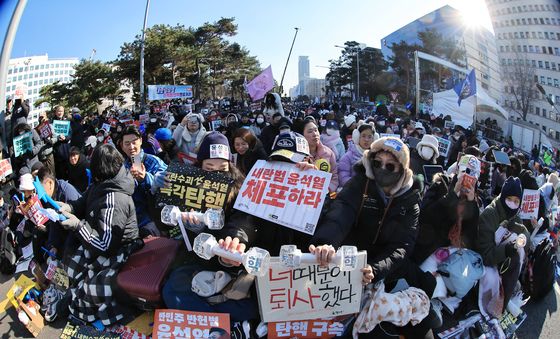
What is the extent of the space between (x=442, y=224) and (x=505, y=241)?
809 mm

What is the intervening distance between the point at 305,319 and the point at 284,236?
0.64 metres

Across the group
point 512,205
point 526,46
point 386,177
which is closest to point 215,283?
point 386,177

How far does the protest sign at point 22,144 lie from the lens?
6.43 metres

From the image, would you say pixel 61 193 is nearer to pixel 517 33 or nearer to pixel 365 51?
pixel 517 33

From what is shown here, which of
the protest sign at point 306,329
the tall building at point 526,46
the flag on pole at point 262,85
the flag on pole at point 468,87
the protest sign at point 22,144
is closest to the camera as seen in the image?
the protest sign at point 306,329

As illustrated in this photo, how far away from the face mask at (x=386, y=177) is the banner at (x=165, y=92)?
70.0ft

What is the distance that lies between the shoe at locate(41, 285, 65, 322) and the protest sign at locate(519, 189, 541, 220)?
514cm

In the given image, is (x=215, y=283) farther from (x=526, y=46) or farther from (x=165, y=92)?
(x=526, y=46)

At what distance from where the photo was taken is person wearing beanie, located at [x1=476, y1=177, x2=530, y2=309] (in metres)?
3.58

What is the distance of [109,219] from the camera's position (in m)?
2.92

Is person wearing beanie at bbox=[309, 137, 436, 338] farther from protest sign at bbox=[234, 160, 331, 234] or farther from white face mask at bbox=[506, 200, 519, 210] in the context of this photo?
white face mask at bbox=[506, 200, 519, 210]

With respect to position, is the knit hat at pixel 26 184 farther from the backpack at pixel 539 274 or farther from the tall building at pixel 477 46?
the tall building at pixel 477 46

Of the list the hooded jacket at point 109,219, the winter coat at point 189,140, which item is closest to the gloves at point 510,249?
the hooded jacket at point 109,219

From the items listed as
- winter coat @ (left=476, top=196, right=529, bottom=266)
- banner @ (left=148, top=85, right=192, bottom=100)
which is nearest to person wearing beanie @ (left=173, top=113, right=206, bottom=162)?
winter coat @ (left=476, top=196, right=529, bottom=266)
